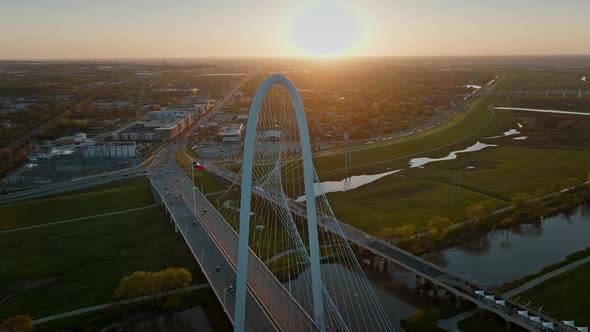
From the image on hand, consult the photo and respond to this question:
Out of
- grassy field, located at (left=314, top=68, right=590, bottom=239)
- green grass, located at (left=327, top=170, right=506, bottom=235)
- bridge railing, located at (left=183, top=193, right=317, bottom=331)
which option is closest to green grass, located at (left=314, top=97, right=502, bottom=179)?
grassy field, located at (left=314, top=68, right=590, bottom=239)

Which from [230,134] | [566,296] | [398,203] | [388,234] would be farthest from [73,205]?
[566,296]

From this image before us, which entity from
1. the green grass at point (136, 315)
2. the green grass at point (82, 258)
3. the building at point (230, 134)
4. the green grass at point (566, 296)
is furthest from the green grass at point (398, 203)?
the building at point (230, 134)

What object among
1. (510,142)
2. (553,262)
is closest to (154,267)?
(553,262)

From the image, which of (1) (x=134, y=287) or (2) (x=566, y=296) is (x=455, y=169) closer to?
(2) (x=566, y=296)

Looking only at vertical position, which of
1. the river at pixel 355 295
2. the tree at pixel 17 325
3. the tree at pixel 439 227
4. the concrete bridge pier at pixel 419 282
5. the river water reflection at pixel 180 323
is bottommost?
the river water reflection at pixel 180 323

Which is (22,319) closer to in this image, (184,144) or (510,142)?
(184,144)

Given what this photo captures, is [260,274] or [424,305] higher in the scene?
[260,274]

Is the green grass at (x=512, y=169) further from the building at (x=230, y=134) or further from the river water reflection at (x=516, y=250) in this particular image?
the building at (x=230, y=134)
